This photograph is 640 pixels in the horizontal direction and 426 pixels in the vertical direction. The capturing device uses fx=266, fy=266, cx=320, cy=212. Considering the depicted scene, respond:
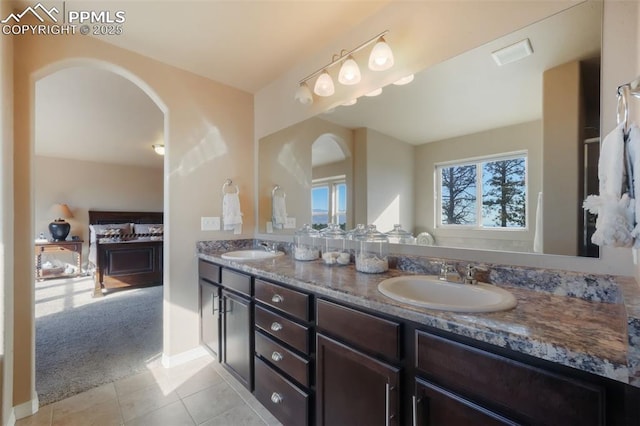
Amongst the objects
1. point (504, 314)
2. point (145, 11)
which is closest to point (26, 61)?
point (145, 11)

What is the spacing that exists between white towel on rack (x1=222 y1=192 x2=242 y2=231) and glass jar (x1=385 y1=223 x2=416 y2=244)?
1386 mm

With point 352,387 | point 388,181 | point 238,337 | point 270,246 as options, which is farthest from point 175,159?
point 352,387

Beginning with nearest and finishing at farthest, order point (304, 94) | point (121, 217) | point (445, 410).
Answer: point (445, 410)
point (304, 94)
point (121, 217)

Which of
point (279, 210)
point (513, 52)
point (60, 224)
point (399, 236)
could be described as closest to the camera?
point (513, 52)

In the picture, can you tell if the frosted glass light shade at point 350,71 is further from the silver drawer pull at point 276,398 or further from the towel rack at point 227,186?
the silver drawer pull at point 276,398

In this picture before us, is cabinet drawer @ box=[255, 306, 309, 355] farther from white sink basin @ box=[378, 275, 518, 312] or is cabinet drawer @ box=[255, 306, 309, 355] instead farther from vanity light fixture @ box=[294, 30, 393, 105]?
vanity light fixture @ box=[294, 30, 393, 105]

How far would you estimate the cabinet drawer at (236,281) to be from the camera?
1642 millimetres

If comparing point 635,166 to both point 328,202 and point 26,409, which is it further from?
point 26,409

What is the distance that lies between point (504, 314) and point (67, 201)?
7557mm

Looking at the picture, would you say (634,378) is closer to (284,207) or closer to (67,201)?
(284,207)

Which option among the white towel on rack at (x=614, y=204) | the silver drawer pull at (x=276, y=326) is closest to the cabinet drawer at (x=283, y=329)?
the silver drawer pull at (x=276, y=326)

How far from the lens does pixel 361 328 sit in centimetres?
104

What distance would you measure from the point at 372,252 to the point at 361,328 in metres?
0.60

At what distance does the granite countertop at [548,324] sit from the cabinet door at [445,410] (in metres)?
0.20
